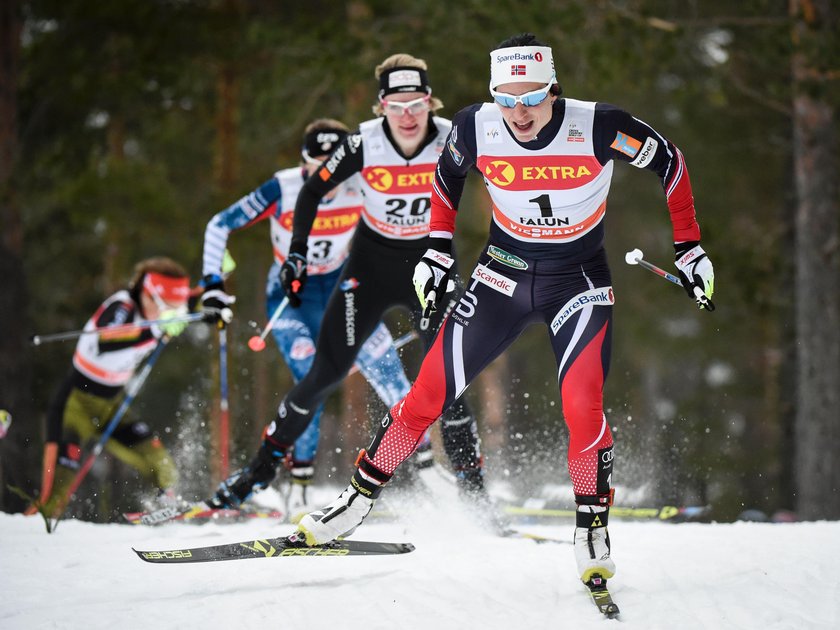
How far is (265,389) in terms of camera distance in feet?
69.3

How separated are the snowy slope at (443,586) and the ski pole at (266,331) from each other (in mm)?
1151

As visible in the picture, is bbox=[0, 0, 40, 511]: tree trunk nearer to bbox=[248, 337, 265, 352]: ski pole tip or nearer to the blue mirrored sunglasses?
bbox=[248, 337, 265, 352]: ski pole tip

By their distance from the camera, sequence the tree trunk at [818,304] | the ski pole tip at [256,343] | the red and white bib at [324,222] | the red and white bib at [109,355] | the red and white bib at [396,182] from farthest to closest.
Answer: the tree trunk at [818,304]
the red and white bib at [109,355]
the red and white bib at [324,222]
the ski pole tip at [256,343]
the red and white bib at [396,182]

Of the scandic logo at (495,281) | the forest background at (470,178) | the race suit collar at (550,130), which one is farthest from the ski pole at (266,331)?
the race suit collar at (550,130)

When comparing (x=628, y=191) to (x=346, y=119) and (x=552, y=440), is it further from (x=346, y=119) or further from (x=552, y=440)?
(x=552, y=440)

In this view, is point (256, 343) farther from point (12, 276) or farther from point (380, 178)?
point (12, 276)

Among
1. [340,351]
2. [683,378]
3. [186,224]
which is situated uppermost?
[340,351]

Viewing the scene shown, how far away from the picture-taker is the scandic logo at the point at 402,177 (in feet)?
17.3

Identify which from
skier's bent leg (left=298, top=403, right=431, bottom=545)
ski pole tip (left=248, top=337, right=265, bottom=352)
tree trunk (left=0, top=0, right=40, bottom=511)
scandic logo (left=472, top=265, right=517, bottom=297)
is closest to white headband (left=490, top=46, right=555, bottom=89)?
scandic logo (left=472, top=265, right=517, bottom=297)

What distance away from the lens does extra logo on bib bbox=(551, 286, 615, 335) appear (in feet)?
13.6

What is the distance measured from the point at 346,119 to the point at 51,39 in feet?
14.9

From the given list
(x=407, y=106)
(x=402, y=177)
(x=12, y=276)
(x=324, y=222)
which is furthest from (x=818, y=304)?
(x=12, y=276)

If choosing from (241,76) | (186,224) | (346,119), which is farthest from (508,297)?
(241,76)

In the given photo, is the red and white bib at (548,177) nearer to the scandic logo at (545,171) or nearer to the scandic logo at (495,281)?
the scandic logo at (545,171)
